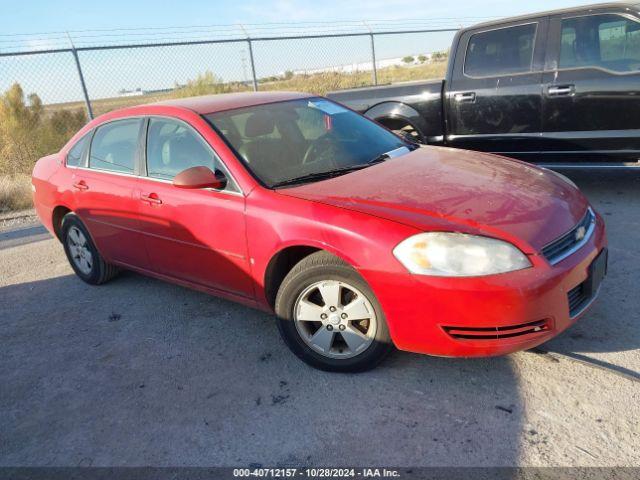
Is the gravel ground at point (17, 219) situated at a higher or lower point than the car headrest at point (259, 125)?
lower

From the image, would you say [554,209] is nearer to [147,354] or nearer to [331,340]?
[331,340]

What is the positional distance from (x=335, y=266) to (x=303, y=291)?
30cm

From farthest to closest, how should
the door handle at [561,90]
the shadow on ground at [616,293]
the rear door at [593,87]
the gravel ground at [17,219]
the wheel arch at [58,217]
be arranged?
the gravel ground at [17,219] → the door handle at [561,90] → the rear door at [593,87] → the wheel arch at [58,217] → the shadow on ground at [616,293]

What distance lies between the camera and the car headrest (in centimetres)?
387

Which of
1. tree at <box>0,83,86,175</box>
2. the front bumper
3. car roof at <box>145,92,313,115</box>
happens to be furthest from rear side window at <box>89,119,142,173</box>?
tree at <box>0,83,86,175</box>

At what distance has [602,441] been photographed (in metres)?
2.47

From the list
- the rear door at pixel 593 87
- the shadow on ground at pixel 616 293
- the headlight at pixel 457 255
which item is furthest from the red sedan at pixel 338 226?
the rear door at pixel 593 87

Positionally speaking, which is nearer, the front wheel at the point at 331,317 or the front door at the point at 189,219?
the front wheel at the point at 331,317

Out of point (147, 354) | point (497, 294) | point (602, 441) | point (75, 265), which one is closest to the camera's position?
point (602, 441)

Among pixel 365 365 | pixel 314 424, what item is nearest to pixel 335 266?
pixel 365 365

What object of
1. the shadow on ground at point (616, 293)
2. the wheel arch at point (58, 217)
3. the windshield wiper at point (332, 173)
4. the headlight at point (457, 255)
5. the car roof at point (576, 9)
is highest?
the car roof at point (576, 9)

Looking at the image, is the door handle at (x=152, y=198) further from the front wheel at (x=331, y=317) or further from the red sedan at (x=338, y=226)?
the front wheel at (x=331, y=317)

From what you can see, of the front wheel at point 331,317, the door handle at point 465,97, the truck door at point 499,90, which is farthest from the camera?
the door handle at point 465,97

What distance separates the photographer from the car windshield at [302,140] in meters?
3.62
